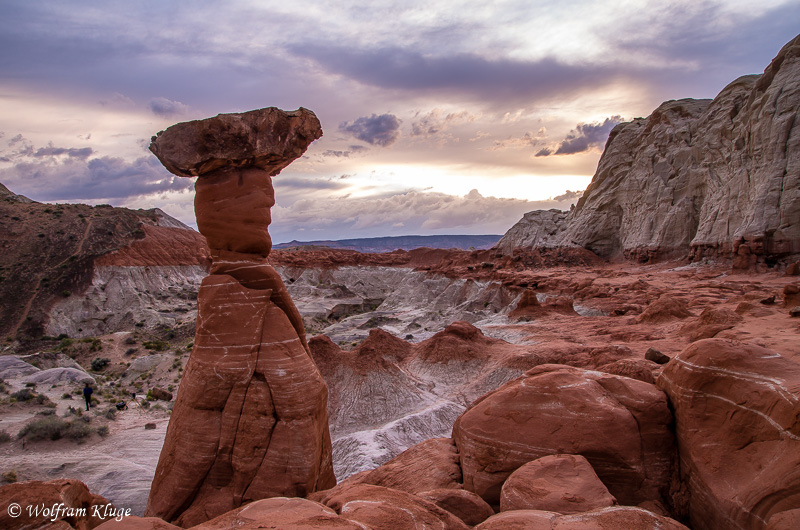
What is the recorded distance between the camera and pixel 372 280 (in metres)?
72.2

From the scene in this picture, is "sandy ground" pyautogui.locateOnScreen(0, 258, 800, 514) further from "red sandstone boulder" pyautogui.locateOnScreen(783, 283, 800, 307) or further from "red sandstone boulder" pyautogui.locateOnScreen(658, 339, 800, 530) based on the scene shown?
"red sandstone boulder" pyautogui.locateOnScreen(658, 339, 800, 530)

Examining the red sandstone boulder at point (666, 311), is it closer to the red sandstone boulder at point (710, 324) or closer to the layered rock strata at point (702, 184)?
the red sandstone boulder at point (710, 324)

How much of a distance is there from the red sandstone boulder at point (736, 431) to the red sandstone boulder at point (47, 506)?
784 centimetres

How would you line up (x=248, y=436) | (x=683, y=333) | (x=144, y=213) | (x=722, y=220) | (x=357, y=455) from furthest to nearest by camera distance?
(x=144, y=213) → (x=722, y=220) → (x=683, y=333) → (x=357, y=455) → (x=248, y=436)

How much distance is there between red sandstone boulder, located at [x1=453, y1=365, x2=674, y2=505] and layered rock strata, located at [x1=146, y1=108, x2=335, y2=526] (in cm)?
308

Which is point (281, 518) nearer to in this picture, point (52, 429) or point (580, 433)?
point (580, 433)

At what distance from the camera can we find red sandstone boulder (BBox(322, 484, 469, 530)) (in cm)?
460

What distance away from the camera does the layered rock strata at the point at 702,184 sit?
30.8m

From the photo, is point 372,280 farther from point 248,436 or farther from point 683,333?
point 248,436

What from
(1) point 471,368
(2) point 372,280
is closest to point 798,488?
(1) point 471,368

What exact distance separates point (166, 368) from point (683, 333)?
28515 mm

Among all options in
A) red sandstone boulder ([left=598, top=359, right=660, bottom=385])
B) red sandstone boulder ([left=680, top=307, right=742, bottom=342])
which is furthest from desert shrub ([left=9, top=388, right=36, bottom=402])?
red sandstone boulder ([left=680, top=307, right=742, bottom=342])

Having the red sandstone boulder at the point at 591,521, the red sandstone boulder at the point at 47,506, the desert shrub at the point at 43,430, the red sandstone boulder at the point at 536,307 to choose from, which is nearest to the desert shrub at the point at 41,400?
the desert shrub at the point at 43,430

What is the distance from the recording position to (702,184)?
46.3 m
